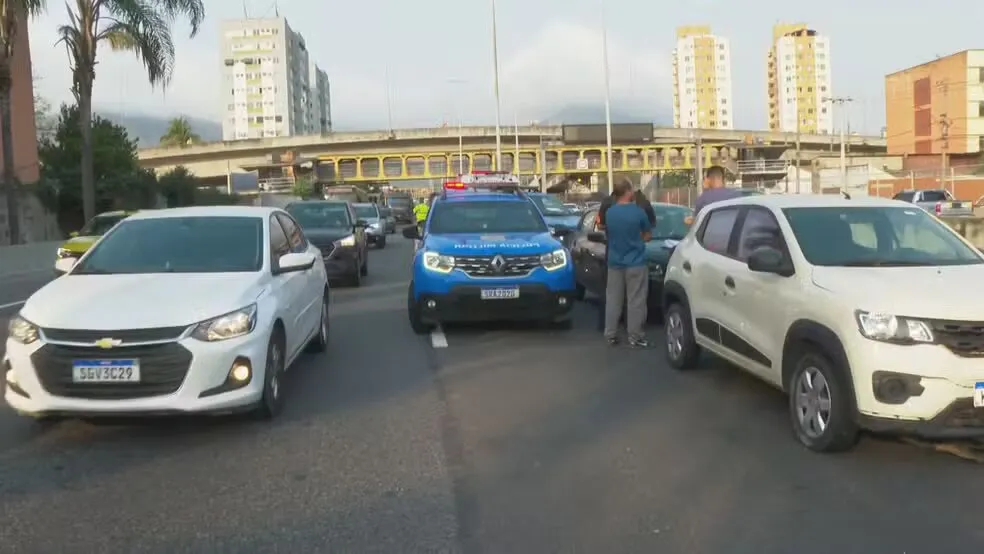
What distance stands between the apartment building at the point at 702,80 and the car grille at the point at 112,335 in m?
167

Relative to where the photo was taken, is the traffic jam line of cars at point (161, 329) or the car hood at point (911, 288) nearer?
the car hood at point (911, 288)

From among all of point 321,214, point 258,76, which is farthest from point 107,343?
point 258,76

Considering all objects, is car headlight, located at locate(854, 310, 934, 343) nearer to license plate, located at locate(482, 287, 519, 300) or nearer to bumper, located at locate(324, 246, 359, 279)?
license plate, located at locate(482, 287, 519, 300)

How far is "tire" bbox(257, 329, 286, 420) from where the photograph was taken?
6652 millimetres

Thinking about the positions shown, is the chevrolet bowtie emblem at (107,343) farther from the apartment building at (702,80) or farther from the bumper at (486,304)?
the apartment building at (702,80)

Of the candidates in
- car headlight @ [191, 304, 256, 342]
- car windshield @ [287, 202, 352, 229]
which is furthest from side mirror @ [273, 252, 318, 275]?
car windshield @ [287, 202, 352, 229]

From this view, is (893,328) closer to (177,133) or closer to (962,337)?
(962,337)

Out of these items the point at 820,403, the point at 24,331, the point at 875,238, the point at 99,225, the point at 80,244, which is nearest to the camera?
the point at 820,403

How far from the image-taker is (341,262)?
640 inches

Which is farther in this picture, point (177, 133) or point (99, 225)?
point (177, 133)

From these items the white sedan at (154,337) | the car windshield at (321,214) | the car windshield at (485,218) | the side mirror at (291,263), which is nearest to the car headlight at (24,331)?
the white sedan at (154,337)

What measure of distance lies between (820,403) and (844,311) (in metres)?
0.66

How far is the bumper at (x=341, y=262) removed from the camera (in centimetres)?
1614

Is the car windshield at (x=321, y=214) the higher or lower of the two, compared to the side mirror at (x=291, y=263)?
higher
